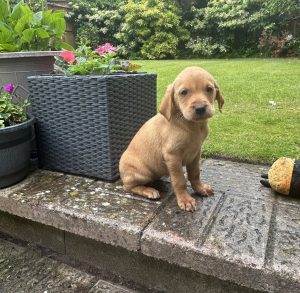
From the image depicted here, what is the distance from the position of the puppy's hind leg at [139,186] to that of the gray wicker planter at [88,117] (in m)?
0.26

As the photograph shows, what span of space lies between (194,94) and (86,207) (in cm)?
98

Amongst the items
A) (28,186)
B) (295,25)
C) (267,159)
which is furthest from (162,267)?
(295,25)

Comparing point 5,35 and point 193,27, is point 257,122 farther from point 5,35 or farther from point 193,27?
point 193,27

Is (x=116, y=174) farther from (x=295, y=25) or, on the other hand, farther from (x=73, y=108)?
(x=295, y=25)

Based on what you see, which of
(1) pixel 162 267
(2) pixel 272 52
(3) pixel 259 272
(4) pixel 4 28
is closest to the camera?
(3) pixel 259 272

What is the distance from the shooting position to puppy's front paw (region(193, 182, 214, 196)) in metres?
2.26

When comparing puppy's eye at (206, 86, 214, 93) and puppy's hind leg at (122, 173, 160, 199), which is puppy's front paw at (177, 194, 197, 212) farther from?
puppy's eye at (206, 86, 214, 93)

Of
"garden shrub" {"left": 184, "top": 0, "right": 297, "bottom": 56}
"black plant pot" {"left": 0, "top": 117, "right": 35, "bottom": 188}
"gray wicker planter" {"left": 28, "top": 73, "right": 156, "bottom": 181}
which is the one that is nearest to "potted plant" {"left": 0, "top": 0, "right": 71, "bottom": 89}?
"gray wicker planter" {"left": 28, "top": 73, "right": 156, "bottom": 181}

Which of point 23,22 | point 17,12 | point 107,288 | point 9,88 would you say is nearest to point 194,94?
point 107,288

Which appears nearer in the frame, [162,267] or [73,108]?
[162,267]

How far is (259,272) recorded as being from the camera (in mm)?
1570

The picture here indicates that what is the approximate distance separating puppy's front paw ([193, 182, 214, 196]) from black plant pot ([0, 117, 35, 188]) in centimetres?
127

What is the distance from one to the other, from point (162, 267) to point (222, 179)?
0.87 meters

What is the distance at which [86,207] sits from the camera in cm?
217
